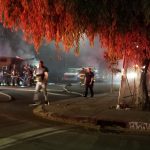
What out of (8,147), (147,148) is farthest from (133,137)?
(8,147)

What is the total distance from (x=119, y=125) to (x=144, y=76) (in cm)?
375

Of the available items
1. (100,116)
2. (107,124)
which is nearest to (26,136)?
(107,124)

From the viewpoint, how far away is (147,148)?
397 inches

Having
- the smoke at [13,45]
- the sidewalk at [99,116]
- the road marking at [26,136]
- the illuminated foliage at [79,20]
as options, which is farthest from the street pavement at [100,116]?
the smoke at [13,45]

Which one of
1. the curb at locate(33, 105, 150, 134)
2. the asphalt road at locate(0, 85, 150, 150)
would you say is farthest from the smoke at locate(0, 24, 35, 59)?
the asphalt road at locate(0, 85, 150, 150)

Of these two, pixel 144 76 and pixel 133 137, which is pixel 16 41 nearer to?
pixel 144 76

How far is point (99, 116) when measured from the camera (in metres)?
14.5

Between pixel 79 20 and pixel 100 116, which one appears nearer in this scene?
pixel 79 20

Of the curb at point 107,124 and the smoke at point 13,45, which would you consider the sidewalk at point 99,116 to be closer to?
the curb at point 107,124

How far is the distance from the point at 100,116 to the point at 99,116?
0.03m

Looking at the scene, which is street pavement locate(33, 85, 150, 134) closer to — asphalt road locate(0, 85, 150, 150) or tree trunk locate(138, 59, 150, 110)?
tree trunk locate(138, 59, 150, 110)

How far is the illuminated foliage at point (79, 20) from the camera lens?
12641 millimetres

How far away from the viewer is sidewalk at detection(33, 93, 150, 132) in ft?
43.9

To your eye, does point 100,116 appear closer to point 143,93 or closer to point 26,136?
point 143,93
